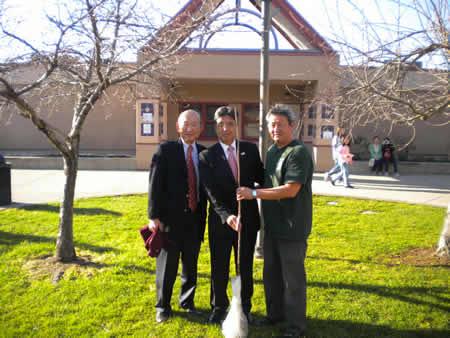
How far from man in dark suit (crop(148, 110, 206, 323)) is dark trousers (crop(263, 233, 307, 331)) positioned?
741mm

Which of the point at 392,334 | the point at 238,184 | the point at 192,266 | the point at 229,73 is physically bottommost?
the point at 392,334

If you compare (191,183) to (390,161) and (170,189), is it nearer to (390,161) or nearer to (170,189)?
(170,189)

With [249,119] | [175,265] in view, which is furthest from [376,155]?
[175,265]

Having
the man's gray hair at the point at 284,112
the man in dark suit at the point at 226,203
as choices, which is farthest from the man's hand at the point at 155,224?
the man's gray hair at the point at 284,112

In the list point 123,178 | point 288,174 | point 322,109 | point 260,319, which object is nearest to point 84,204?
point 123,178

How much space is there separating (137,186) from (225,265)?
7364 mm

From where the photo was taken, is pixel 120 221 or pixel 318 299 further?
pixel 120 221

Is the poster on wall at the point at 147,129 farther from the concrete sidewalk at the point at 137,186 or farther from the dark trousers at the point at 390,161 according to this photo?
the dark trousers at the point at 390,161

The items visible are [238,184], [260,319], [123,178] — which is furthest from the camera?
[123,178]

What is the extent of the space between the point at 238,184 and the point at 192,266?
103cm

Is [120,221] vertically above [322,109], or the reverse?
[322,109]

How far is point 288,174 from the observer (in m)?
2.93

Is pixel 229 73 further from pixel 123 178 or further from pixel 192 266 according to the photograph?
pixel 192 266

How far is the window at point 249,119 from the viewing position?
52.5 ft
